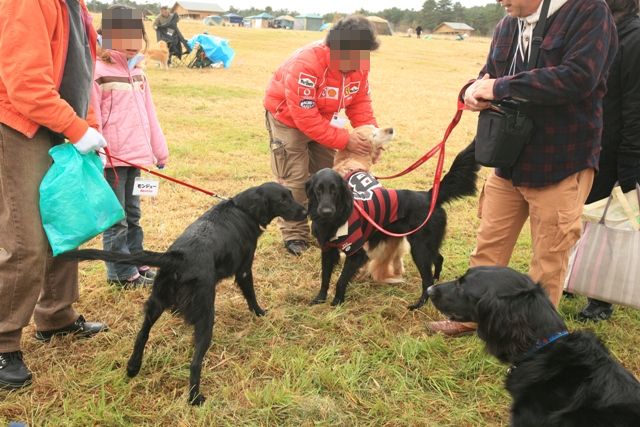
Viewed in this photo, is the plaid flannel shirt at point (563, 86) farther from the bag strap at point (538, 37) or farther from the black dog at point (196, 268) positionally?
the black dog at point (196, 268)

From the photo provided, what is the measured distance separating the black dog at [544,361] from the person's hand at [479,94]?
0.90 m

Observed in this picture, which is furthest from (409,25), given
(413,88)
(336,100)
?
(336,100)

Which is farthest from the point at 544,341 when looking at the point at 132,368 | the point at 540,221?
the point at 132,368

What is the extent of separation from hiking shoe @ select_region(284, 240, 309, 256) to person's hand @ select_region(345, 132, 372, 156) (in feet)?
3.24

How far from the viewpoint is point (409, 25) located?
83.4 metres

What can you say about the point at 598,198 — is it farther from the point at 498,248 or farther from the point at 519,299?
the point at 519,299

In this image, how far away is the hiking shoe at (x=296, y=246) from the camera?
14.4 ft

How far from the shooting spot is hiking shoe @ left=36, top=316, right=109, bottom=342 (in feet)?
9.44

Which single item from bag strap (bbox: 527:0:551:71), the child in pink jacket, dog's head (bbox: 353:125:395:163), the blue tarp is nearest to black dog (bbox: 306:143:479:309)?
dog's head (bbox: 353:125:395:163)

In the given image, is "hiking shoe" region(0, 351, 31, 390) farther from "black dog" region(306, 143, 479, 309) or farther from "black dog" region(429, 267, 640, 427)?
"black dog" region(429, 267, 640, 427)

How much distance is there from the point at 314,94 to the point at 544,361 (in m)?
2.65

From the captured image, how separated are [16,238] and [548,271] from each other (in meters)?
2.83

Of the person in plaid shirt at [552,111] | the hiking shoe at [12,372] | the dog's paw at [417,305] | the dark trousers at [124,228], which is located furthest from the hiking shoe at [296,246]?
the hiking shoe at [12,372]

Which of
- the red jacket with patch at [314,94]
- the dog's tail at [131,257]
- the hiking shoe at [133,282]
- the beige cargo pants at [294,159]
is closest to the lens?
the dog's tail at [131,257]
